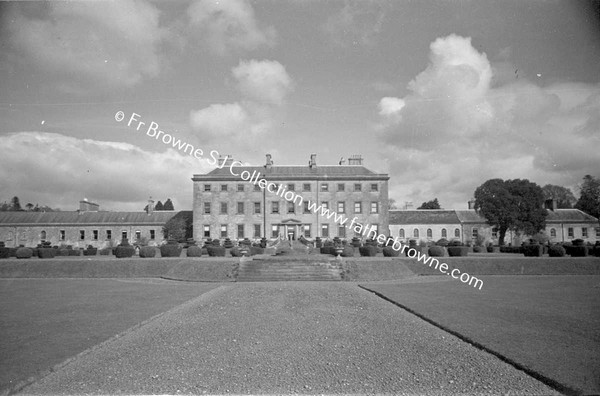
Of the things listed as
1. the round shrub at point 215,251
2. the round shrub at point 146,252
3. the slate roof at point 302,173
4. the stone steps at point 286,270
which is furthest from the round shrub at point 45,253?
the slate roof at point 302,173

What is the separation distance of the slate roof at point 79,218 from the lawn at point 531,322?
45633mm

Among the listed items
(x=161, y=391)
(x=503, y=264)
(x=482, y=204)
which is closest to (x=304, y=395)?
(x=161, y=391)

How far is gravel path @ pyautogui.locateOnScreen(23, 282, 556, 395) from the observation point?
6027 millimetres

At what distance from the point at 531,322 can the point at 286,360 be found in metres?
6.47

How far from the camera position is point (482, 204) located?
2125 inches

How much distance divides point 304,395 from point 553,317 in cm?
813

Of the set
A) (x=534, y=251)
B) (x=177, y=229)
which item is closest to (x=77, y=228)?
(x=177, y=229)

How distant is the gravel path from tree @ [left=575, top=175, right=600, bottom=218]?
2359 inches

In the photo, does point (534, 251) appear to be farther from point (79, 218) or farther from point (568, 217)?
point (79, 218)

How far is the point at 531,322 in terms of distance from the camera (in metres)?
10.1

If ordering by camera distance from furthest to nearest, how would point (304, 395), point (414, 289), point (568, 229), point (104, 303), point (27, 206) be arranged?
point (27, 206), point (568, 229), point (414, 289), point (104, 303), point (304, 395)

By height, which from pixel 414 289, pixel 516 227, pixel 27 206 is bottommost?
pixel 414 289

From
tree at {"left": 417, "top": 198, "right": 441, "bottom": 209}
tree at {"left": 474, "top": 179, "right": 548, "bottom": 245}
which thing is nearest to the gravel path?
tree at {"left": 474, "top": 179, "right": 548, "bottom": 245}

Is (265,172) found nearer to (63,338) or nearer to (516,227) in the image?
(516,227)
